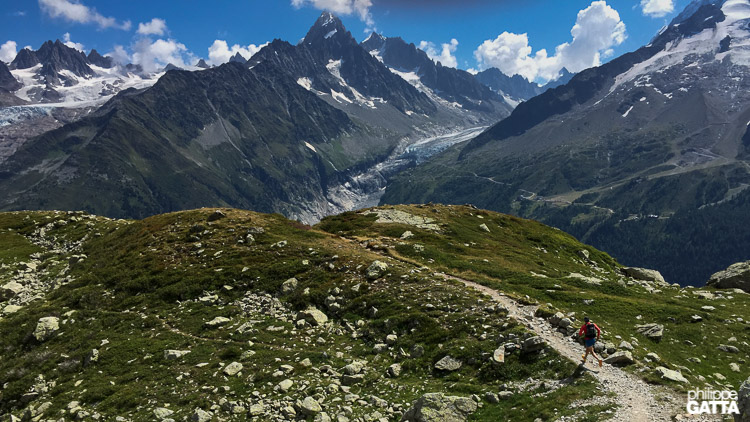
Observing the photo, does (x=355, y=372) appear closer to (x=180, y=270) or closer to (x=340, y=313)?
(x=340, y=313)

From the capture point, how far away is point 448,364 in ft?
78.5

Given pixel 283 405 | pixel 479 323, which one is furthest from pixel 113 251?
pixel 479 323

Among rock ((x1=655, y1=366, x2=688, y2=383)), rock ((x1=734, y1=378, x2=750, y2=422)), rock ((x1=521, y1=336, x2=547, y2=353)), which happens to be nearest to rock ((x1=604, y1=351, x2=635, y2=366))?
rock ((x1=655, y1=366, x2=688, y2=383))

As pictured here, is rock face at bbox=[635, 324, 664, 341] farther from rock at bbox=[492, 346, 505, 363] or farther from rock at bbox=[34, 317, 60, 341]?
rock at bbox=[34, 317, 60, 341]

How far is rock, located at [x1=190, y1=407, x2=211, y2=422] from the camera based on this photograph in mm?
20172

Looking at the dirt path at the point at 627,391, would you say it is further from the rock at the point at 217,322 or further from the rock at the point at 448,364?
the rock at the point at 217,322

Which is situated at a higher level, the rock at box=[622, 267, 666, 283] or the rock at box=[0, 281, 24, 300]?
the rock at box=[0, 281, 24, 300]

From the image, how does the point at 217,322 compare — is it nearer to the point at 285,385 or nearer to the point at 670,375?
the point at 285,385

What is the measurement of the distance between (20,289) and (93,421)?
35.6 metres

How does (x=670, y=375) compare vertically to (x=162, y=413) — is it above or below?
below

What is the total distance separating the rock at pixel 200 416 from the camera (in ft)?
66.2

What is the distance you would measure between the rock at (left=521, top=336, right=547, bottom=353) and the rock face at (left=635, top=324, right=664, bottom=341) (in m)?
12.5

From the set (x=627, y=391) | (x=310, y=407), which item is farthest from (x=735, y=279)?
(x=310, y=407)

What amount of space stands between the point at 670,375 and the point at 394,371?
15.4m
